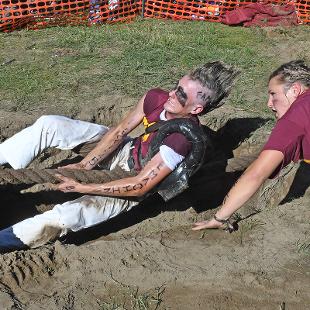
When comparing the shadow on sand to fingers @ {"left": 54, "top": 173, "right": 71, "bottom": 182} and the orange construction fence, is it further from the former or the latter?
the orange construction fence

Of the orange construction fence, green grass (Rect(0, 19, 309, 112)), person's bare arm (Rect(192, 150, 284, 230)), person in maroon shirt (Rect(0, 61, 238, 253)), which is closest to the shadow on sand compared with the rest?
person in maroon shirt (Rect(0, 61, 238, 253))

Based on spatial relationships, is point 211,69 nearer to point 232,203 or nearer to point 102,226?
point 232,203

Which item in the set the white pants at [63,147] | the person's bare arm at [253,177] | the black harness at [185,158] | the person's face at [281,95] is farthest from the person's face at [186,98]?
the person's bare arm at [253,177]

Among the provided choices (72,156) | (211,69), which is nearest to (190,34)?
(72,156)

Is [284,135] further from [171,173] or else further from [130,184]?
[130,184]

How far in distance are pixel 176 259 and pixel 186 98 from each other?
4.27ft

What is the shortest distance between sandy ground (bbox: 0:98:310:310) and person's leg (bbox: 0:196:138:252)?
0.23 m

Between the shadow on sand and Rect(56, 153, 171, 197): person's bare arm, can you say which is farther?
the shadow on sand

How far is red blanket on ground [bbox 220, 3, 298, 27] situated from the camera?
380 inches

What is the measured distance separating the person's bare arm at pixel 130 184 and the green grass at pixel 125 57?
2144mm

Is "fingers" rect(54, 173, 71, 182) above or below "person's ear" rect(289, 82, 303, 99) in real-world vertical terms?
below

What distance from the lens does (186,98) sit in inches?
192

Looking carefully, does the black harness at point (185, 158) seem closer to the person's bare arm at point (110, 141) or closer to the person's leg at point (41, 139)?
the person's bare arm at point (110, 141)

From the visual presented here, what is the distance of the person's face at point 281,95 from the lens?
4.41 meters
